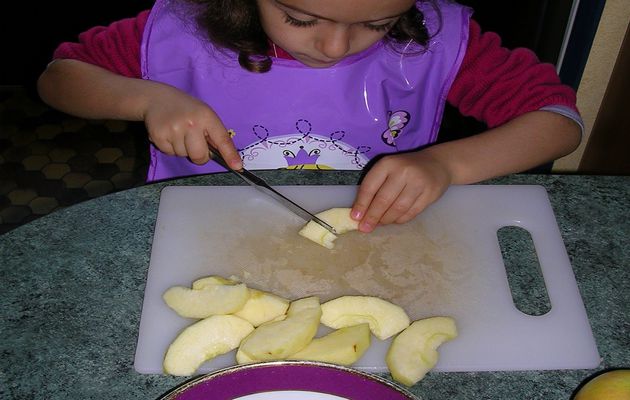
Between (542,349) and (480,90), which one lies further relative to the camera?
(480,90)

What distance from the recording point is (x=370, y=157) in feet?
4.53

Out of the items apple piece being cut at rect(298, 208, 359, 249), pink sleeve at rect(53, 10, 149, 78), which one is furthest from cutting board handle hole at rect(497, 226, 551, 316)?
pink sleeve at rect(53, 10, 149, 78)

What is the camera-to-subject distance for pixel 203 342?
835 millimetres

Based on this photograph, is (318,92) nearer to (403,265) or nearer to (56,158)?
(403,265)

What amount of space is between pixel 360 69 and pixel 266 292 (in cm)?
56

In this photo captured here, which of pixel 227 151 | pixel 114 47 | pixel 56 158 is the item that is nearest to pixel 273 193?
pixel 227 151

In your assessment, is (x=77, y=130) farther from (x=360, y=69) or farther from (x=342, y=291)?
(x=342, y=291)

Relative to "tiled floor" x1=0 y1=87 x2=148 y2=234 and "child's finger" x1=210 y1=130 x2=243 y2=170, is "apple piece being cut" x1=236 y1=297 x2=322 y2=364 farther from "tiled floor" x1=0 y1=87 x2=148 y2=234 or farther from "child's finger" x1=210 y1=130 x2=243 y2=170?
"tiled floor" x1=0 y1=87 x2=148 y2=234

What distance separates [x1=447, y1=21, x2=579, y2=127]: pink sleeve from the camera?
1.21 m

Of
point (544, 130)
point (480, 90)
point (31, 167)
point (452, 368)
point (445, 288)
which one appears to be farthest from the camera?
point (31, 167)

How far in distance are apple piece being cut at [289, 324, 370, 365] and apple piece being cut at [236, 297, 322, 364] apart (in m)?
0.01

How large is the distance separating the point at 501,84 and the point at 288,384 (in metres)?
0.74

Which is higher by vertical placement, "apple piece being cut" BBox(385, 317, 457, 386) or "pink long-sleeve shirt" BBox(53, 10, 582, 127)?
"pink long-sleeve shirt" BBox(53, 10, 582, 127)

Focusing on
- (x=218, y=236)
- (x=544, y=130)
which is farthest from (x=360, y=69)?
(x=218, y=236)
